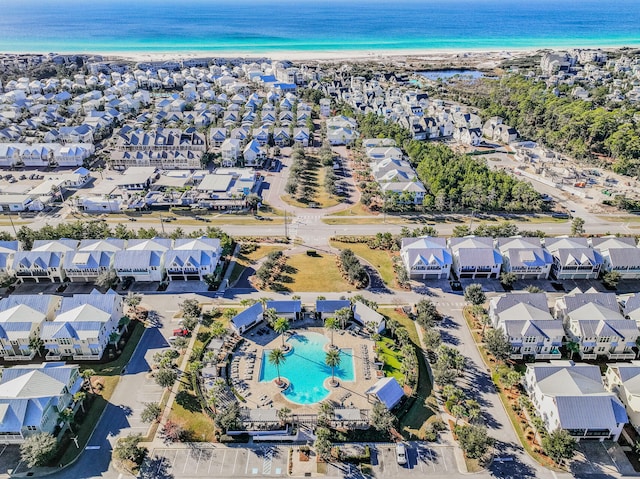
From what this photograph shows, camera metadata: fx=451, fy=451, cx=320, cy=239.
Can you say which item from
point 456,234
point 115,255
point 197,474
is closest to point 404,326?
point 456,234

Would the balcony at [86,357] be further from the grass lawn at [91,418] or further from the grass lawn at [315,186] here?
the grass lawn at [315,186]

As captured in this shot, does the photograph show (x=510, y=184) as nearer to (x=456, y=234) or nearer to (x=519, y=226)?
(x=519, y=226)

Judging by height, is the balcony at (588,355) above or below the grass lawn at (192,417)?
above

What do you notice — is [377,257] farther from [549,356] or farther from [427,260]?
[549,356]

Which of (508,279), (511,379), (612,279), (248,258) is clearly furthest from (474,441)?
(248,258)

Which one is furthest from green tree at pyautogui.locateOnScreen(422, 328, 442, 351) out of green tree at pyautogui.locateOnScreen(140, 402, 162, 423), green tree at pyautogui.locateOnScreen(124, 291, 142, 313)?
green tree at pyautogui.locateOnScreen(124, 291, 142, 313)

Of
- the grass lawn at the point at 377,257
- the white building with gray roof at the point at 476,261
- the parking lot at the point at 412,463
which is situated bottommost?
the parking lot at the point at 412,463

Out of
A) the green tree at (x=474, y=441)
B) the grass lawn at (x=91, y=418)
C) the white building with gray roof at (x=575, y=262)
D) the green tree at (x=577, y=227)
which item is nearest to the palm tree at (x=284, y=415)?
the green tree at (x=474, y=441)
